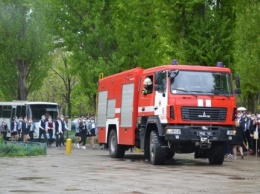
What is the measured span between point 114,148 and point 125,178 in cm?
1048

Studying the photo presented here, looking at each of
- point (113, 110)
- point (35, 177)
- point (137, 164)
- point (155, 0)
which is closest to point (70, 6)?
point (155, 0)

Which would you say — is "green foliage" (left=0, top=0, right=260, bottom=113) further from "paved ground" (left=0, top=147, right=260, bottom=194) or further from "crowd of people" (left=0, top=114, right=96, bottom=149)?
"paved ground" (left=0, top=147, right=260, bottom=194)

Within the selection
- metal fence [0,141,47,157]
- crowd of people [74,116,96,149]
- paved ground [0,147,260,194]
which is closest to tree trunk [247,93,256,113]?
crowd of people [74,116,96,149]

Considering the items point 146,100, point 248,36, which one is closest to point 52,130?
point 248,36

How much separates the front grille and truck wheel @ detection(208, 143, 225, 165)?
1.26 m

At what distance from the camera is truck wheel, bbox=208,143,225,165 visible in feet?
82.0

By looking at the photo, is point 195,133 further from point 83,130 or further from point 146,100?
point 83,130

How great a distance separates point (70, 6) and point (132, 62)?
502 centimetres

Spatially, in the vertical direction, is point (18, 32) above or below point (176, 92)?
above

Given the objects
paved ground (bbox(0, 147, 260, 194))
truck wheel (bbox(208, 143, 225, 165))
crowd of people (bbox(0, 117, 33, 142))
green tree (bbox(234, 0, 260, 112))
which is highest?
green tree (bbox(234, 0, 260, 112))

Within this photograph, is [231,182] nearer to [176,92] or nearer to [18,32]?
[176,92]

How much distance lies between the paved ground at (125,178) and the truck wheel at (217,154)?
37cm

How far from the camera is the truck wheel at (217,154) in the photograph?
25.0 meters

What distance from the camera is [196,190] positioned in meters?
15.7
